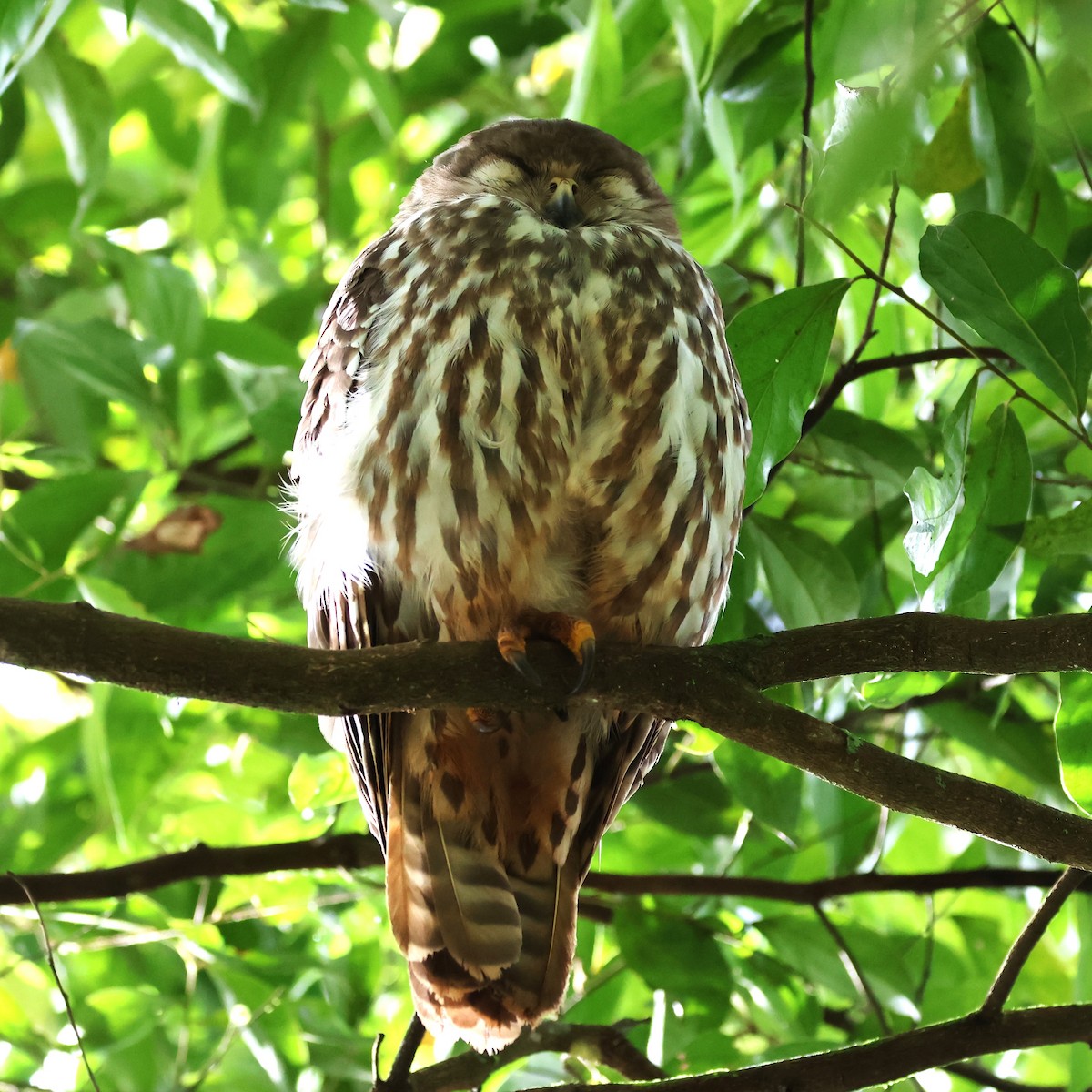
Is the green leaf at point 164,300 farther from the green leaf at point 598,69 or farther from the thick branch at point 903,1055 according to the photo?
the thick branch at point 903,1055

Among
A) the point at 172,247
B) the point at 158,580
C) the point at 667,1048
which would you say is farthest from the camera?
the point at 172,247

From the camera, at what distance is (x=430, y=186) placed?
2.96 m

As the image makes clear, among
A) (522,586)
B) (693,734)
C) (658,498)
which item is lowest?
(693,734)

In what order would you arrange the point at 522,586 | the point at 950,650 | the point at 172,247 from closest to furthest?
the point at 950,650 < the point at 522,586 < the point at 172,247

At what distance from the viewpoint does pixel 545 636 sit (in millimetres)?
2055

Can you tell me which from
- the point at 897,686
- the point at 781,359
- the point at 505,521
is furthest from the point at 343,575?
the point at 897,686

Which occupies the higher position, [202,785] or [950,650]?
[202,785]

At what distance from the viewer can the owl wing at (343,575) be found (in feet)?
7.60

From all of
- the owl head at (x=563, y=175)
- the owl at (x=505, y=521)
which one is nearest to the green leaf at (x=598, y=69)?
the owl head at (x=563, y=175)

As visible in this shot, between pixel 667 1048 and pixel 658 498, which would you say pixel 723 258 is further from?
pixel 667 1048

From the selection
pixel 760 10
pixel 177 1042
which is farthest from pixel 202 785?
pixel 760 10

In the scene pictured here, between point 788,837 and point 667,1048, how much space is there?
0.53 metres

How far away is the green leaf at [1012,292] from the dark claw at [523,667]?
759 mm

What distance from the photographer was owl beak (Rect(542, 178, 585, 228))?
2.62m
